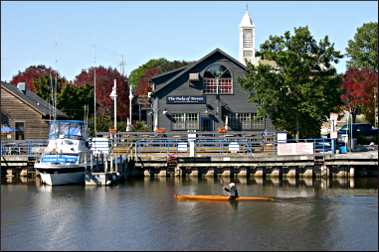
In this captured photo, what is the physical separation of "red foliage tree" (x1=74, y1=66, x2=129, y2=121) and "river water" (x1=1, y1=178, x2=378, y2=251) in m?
55.1

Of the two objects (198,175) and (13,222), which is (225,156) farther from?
(13,222)

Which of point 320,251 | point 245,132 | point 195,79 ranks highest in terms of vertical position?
point 195,79

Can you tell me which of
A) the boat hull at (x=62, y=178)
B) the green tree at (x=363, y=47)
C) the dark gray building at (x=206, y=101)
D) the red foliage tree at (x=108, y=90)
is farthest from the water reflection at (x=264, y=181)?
the green tree at (x=363, y=47)

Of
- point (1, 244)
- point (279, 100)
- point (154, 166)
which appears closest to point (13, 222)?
point (1, 244)

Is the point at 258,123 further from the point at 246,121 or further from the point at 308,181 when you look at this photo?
the point at 308,181

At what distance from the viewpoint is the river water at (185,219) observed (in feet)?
87.6

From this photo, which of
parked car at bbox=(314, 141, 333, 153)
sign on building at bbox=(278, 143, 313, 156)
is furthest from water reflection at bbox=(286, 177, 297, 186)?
parked car at bbox=(314, 141, 333, 153)

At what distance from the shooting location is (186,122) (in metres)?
63.4

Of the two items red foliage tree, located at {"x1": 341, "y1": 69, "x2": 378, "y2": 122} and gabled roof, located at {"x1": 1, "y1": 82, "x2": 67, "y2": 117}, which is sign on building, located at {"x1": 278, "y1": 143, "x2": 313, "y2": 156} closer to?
gabled roof, located at {"x1": 1, "y1": 82, "x2": 67, "y2": 117}

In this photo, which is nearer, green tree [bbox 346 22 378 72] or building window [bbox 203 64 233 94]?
building window [bbox 203 64 233 94]

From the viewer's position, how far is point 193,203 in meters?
36.6

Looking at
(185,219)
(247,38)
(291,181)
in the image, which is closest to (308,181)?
(291,181)

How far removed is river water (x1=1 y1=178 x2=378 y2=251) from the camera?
87.6 feet

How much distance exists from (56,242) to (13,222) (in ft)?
16.6
